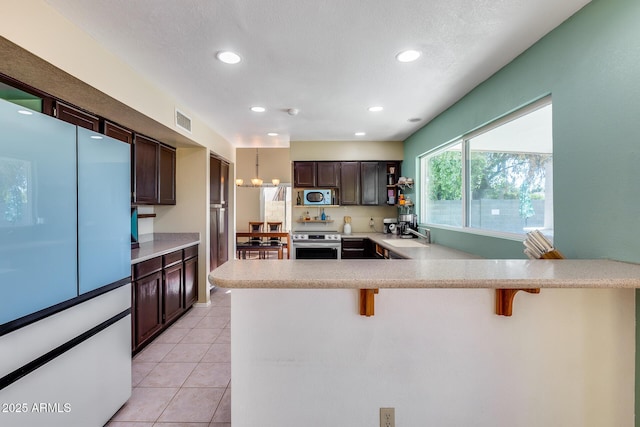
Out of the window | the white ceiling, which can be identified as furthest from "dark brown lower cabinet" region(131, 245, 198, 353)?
the window

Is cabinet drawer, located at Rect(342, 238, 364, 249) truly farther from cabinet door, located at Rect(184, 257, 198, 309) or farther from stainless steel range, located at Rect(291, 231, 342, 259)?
cabinet door, located at Rect(184, 257, 198, 309)

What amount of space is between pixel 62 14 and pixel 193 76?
86cm

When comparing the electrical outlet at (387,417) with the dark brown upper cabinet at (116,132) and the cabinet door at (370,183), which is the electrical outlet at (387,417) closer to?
the dark brown upper cabinet at (116,132)

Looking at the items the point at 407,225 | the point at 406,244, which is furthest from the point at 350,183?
the point at 406,244

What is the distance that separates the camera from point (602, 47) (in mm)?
1469

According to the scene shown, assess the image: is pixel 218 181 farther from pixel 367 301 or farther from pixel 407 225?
pixel 367 301

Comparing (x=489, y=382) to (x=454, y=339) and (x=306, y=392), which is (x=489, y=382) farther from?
(x=306, y=392)

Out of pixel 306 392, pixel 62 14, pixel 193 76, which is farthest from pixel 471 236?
pixel 62 14

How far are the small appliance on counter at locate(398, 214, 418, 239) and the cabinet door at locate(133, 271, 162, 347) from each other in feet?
10.4

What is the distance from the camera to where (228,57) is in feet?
6.86

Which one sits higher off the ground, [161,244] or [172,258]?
[161,244]

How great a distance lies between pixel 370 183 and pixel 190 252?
9.68 ft

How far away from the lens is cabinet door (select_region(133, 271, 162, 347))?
8.70 feet

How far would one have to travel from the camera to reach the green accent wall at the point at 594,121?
1.36 meters
